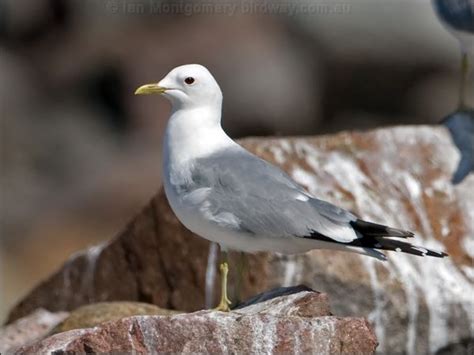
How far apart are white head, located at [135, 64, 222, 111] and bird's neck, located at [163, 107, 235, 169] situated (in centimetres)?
4

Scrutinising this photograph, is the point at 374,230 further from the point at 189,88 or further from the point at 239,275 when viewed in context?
the point at 189,88

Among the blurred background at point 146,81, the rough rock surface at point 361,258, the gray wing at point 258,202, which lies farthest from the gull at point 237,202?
the blurred background at point 146,81

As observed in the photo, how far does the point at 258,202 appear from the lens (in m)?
8.30

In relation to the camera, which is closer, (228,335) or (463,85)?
(228,335)

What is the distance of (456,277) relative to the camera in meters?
10.3

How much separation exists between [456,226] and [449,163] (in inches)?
21.3

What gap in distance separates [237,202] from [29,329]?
271 centimetres

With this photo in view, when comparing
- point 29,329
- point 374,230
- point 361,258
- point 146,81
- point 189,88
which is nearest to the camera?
point 374,230

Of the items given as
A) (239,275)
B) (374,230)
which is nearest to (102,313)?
(239,275)

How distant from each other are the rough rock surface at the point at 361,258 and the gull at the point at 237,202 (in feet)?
5.43

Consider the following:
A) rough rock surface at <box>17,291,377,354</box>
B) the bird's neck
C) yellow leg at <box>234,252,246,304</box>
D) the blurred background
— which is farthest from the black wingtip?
the blurred background

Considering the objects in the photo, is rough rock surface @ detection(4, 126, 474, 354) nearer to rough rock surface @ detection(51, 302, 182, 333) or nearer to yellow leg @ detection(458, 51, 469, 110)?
rough rock surface @ detection(51, 302, 182, 333)

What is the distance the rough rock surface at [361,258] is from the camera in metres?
10.1

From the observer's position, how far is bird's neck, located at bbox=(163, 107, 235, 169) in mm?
8555
